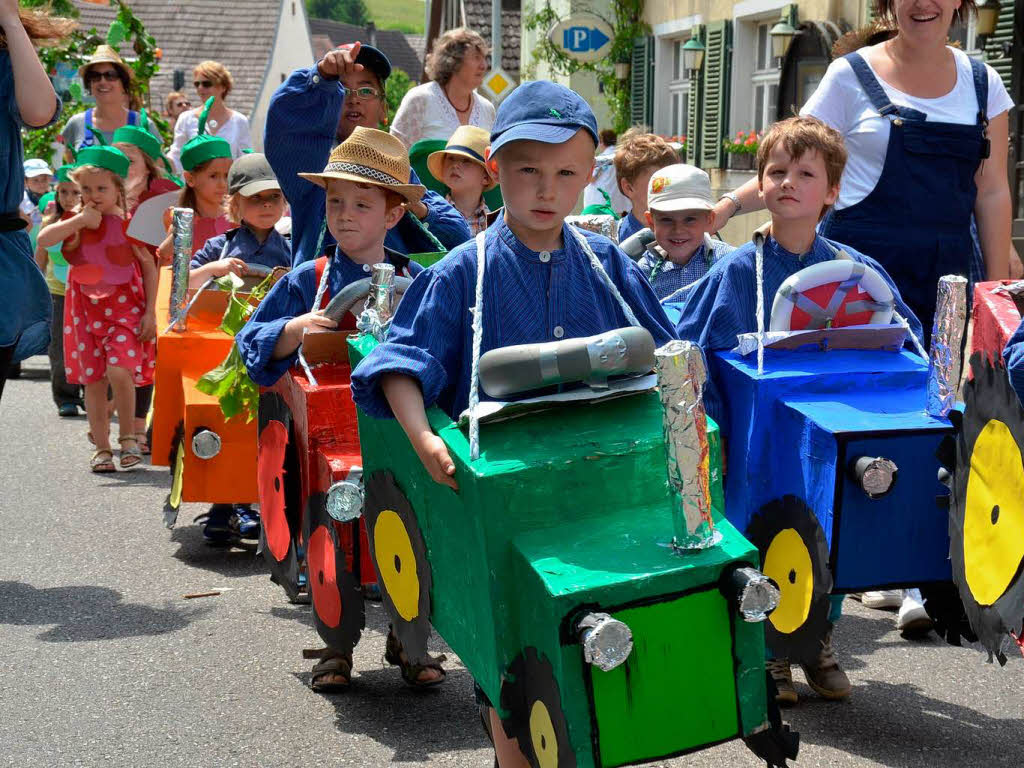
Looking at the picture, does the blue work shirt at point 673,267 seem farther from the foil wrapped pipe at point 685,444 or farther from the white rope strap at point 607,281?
the foil wrapped pipe at point 685,444

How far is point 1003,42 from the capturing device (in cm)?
1229

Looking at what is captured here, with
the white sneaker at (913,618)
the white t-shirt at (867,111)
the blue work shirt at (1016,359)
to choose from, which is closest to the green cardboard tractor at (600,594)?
the blue work shirt at (1016,359)

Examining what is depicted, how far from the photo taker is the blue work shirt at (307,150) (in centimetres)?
550

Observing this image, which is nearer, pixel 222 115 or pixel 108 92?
pixel 108 92

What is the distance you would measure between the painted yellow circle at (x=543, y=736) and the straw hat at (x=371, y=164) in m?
2.19

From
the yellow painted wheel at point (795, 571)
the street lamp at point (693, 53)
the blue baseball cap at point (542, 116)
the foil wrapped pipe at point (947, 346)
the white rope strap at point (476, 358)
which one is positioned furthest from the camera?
the street lamp at point (693, 53)

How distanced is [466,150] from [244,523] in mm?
1878

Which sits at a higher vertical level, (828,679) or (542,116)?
(542,116)

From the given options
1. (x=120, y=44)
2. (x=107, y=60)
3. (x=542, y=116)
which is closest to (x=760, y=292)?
(x=542, y=116)

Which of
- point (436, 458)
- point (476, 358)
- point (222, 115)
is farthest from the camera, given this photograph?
point (222, 115)

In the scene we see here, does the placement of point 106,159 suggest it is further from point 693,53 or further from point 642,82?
point 642,82

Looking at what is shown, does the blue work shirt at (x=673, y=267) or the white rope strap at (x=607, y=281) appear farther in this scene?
the blue work shirt at (x=673, y=267)

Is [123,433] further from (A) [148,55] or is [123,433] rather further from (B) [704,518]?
(B) [704,518]

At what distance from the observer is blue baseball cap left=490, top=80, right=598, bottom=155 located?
3.17 m
